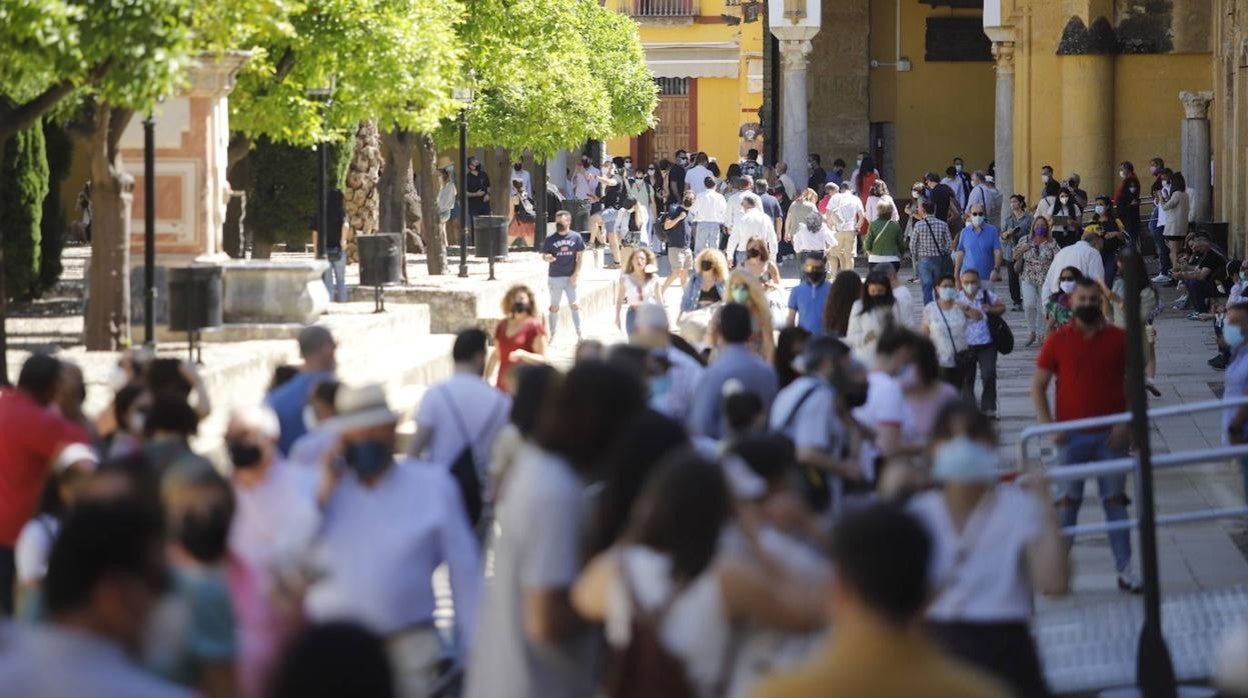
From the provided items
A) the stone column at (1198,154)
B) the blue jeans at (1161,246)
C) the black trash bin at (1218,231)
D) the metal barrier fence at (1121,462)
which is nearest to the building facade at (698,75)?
the stone column at (1198,154)

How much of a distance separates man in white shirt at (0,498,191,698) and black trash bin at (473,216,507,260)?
23.3m

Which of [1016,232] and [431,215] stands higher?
[431,215]

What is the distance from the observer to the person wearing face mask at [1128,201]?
31.6 m

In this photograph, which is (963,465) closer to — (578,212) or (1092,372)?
(1092,372)

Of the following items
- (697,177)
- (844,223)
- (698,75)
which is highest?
(698,75)

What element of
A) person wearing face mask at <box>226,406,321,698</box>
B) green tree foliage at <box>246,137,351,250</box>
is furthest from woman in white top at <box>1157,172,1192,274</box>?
person wearing face mask at <box>226,406,321,698</box>

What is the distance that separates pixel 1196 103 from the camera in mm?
32219

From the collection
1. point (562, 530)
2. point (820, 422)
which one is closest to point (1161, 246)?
point (820, 422)

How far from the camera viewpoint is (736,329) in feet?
33.9

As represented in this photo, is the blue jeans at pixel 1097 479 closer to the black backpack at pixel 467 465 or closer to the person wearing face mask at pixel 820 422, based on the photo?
the person wearing face mask at pixel 820 422

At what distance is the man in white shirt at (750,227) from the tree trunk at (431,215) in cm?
347

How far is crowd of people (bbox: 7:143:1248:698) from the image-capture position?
473 cm

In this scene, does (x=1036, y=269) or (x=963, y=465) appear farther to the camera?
(x=1036, y=269)

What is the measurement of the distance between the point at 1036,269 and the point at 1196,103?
32.7ft
